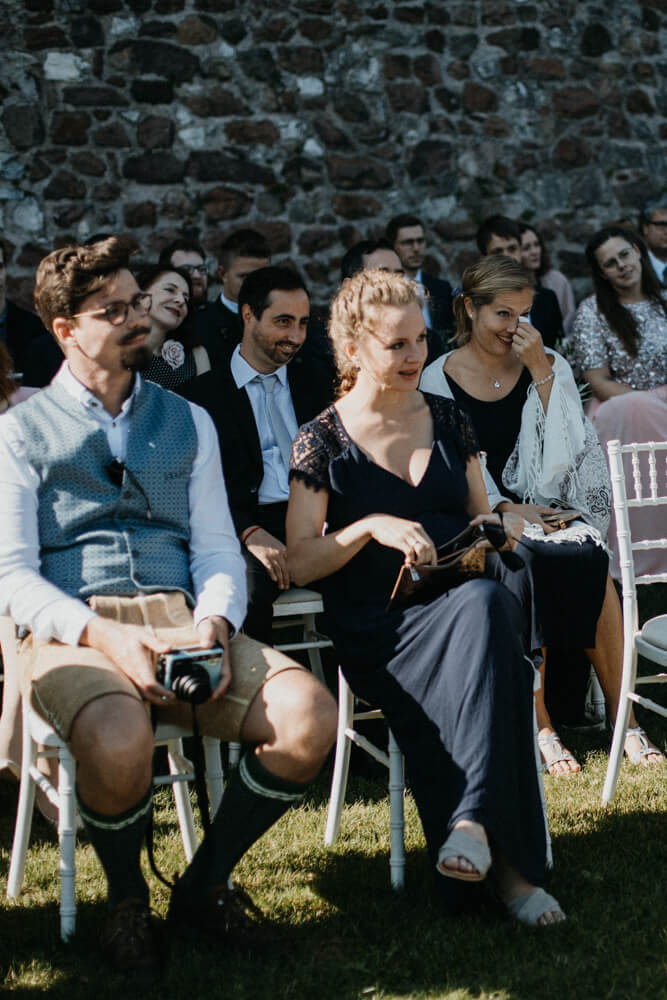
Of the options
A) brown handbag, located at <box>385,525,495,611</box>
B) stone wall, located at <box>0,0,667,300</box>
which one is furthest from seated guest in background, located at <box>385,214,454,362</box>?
brown handbag, located at <box>385,525,495,611</box>

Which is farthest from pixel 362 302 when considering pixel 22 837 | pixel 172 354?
pixel 172 354

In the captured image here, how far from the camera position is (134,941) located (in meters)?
2.26

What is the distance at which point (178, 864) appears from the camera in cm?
288

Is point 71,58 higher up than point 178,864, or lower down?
higher up

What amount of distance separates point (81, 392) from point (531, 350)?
175cm

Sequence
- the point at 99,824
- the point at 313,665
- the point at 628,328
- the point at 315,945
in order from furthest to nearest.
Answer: the point at 628,328
the point at 313,665
the point at 315,945
the point at 99,824

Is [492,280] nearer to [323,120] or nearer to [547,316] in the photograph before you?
[547,316]

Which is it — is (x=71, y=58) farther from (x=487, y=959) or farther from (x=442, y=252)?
(x=487, y=959)

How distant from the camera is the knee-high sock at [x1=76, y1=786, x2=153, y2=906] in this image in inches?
90.0

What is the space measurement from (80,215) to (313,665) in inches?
142

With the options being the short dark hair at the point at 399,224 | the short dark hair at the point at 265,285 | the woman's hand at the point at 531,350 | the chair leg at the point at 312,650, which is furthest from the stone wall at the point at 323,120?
the chair leg at the point at 312,650

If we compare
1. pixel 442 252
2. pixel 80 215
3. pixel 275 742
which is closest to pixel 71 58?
pixel 80 215

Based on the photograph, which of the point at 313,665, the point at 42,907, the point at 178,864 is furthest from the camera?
the point at 313,665

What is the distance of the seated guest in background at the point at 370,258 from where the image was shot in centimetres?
507
